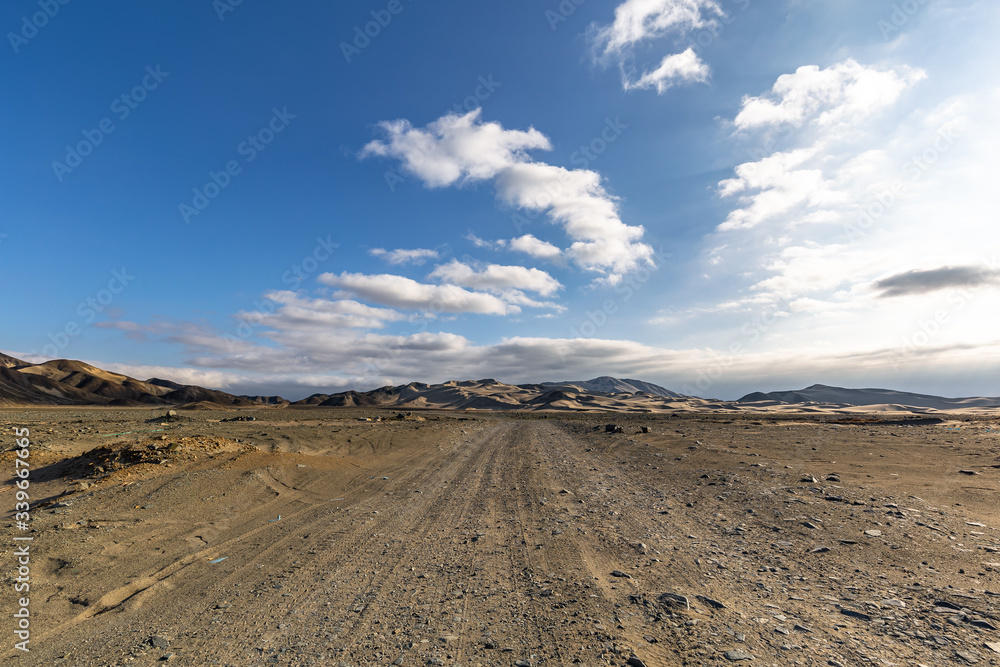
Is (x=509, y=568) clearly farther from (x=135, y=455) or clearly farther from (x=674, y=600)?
(x=135, y=455)

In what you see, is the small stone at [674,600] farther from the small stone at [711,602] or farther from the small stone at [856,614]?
the small stone at [856,614]

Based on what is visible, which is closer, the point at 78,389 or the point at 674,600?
the point at 674,600

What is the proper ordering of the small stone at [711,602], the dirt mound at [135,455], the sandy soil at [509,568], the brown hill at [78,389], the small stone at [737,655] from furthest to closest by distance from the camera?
the brown hill at [78,389] < the dirt mound at [135,455] < the small stone at [711,602] < the sandy soil at [509,568] < the small stone at [737,655]

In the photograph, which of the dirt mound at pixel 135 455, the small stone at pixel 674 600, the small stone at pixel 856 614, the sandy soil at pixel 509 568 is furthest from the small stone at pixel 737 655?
the dirt mound at pixel 135 455

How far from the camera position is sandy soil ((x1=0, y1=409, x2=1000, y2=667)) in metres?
4.57

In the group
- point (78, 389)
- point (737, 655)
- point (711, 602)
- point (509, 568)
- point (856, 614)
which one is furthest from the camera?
point (78, 389)

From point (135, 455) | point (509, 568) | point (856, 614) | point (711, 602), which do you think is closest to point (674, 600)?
point (711, 602)

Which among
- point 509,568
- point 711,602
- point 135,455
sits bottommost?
point 509,568

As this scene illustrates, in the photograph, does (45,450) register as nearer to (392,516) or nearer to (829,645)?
(392,516)

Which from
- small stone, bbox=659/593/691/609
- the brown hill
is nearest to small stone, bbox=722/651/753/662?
small stone, bbox=659/593/691/609

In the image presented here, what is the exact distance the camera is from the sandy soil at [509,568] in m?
4.57

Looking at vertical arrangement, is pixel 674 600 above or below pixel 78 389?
below

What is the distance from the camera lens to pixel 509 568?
6.76 m

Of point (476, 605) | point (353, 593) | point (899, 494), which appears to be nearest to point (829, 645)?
point (476, 605)
